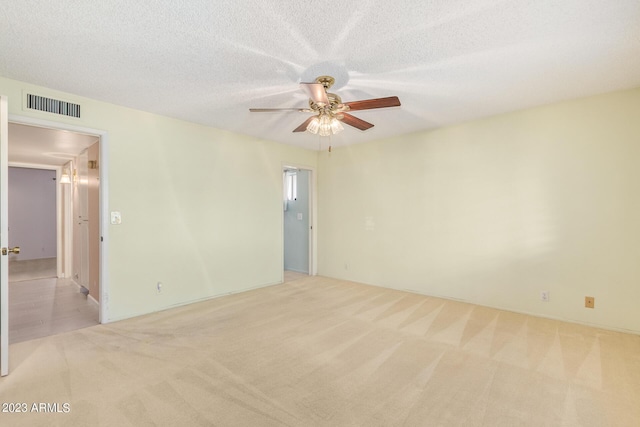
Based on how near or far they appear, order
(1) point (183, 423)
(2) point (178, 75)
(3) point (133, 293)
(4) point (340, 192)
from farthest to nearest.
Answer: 1. (4) point (340, 192)
2. (3) point (133, 293)
3. (2) point (178, 75)
4. (1) point (183, 423)

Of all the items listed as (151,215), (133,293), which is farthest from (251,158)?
(133,293)

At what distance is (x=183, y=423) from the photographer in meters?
1.68

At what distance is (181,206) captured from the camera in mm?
3826

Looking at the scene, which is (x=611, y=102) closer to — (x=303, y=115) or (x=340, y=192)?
(x=303, y=115)

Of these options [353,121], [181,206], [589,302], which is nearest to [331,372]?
[353,121]

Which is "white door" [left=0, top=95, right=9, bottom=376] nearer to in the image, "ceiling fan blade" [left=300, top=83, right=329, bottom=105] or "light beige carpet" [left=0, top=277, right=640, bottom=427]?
"light beige carpet" [left=0, top=277, right=640, bottom=427]

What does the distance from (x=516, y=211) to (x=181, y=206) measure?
4.26m

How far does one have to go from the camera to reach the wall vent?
275 cm

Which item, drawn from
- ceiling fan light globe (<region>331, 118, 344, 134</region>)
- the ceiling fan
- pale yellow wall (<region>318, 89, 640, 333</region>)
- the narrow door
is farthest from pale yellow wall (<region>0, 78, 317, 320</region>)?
ceiling fan light globe (<region>331, 118, 344, 134</region>)

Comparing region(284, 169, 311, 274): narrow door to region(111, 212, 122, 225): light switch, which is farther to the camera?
region(284, 169, 311, 274): narrow door

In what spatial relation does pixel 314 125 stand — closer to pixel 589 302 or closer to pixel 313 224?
pixel 313 224

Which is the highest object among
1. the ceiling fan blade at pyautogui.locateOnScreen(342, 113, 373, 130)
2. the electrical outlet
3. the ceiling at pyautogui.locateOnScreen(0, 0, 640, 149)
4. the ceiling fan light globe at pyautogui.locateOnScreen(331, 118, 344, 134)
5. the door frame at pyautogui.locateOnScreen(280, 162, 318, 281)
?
the ceiling at pyautogui.locateOnScreen(0, 0, 640, 149)

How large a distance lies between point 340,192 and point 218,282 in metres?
2.60

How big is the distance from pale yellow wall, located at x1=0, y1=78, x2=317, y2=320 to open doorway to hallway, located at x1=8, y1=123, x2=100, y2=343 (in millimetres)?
499
